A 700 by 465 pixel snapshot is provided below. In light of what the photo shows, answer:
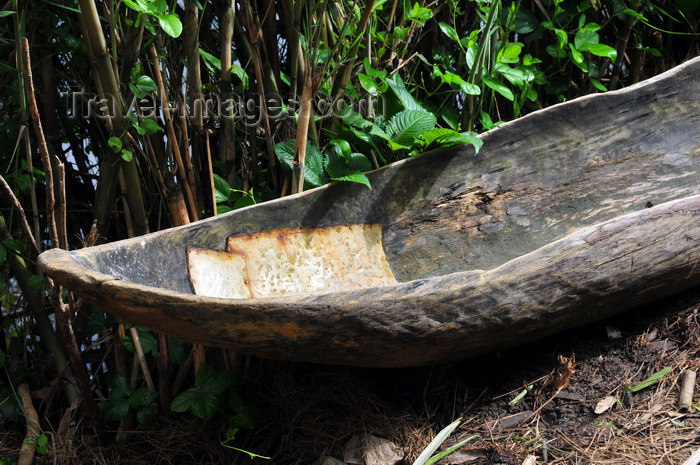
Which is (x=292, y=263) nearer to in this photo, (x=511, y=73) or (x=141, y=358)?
(x=141, y=358)

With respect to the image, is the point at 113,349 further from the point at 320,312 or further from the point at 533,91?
the point at 533,91

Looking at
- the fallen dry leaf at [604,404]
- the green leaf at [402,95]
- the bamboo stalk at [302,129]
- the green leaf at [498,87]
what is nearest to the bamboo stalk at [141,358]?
the bamboo stalk at [302,129]

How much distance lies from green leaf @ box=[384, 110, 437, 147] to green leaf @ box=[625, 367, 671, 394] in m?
0.97

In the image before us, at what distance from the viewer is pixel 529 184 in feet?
7.72

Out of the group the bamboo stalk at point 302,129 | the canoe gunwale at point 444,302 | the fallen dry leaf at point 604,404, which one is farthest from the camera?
the bamboo stalk at point 302,129

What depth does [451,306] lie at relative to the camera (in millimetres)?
1490

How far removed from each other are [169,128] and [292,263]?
52cm

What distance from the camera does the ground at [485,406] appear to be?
5.49 feet

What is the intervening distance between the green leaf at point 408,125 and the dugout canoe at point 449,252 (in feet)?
0.28

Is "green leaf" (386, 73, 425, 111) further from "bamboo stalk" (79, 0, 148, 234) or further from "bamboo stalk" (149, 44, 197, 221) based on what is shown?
"bamboo stalk" (79, 0, 148, 234)

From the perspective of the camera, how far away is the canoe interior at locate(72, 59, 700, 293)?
2.18m

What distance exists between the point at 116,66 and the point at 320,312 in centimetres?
92

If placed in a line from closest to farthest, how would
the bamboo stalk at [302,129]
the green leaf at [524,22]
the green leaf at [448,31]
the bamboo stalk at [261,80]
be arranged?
the bamboo stalk at [302,129] → the bamboo stalk at [261,80] → the green leaf at [448,31] → the green leaf at [524,22]

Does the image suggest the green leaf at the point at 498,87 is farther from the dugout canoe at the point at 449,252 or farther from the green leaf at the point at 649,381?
the green leaf at the point at 649,381
